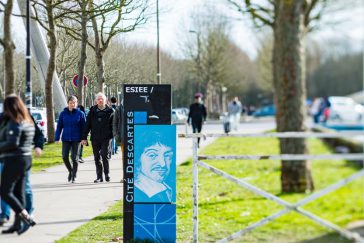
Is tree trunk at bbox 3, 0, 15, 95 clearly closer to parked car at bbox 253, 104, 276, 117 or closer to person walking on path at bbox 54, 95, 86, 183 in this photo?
person walking on path at bbox 54, 95, 86, 183

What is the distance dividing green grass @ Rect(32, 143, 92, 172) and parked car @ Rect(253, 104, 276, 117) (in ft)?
8.76

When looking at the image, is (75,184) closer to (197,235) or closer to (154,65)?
(154,65)

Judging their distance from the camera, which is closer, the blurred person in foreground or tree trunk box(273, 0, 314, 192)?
the blurred person in foreground

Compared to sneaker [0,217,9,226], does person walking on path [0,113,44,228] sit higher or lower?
higher

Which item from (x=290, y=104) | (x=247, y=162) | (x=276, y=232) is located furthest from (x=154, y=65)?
(x=276, y=232)

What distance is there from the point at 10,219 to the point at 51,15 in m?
3.66

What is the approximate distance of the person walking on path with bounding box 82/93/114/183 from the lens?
11023 mm

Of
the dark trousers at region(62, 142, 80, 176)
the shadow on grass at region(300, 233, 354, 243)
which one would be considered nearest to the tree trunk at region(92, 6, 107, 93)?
the dark trousers at region(62, 142, 80, 176)

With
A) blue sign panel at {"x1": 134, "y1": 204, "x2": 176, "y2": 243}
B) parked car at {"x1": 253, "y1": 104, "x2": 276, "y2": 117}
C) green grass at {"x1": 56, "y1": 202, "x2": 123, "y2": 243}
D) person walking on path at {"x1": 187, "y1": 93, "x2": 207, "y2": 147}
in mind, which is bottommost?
green grass at {"x1": 56, "y1": 202, "x2": 123, "y2": 243}

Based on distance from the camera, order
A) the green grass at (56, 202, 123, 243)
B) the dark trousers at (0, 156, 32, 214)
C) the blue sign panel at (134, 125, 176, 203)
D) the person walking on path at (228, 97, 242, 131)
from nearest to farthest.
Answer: the dark trousers at (0, 156, 32, 214), the blue sign panel at (134, 125, 176, 203), the green grass at (56, 202, 123, 243), the person walking on path at (228, 97, 242, 131)

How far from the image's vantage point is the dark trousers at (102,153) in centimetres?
1145

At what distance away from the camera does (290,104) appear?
29.7ft

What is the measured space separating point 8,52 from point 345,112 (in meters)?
4.80

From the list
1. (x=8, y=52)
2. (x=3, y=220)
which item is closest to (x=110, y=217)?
(x=3, y=220)
